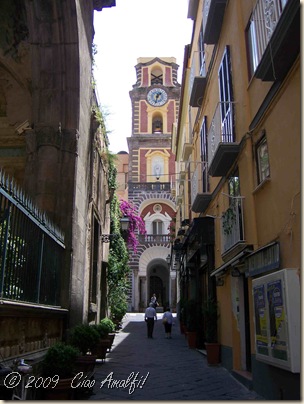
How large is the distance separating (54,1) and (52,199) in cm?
430

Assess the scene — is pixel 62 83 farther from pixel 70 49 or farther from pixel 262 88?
pixel 262 88

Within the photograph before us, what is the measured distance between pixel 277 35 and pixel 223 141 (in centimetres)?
420

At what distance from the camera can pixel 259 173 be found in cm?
765

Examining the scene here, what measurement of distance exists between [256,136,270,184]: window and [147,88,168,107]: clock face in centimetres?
3673

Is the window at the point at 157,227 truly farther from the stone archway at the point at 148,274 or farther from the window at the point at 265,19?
the window at the point at 265,19

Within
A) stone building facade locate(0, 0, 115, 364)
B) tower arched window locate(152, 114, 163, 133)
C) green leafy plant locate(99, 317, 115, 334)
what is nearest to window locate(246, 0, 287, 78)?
stone building facade locate(0, 0, 115, 364)

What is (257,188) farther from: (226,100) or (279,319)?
(226,100)

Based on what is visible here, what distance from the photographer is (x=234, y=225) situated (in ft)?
29.0

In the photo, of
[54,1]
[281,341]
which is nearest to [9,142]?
[54,1]

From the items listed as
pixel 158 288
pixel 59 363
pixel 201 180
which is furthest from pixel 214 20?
pixel 158 288

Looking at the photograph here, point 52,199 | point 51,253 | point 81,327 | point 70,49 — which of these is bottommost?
point 81,327

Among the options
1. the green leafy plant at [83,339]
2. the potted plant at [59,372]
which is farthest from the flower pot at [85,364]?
the green leafy plant at [83,339]

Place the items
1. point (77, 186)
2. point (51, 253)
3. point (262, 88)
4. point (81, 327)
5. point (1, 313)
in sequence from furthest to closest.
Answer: point (77, 186) < point (81, 327) < point (51, 253) < point (262, 88) < point (1, 313)

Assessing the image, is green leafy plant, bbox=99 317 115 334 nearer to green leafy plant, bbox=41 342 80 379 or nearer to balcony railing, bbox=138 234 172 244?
green leafy plant, bbox=41 342 80 379
